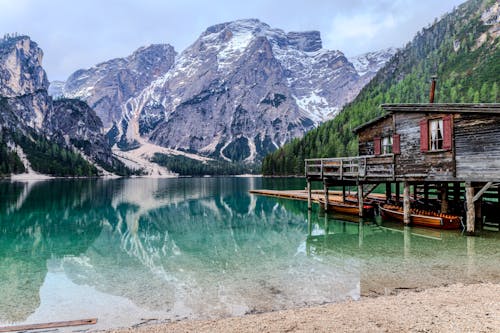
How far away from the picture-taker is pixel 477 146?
23.8 metres

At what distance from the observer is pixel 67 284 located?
1650 centimetres

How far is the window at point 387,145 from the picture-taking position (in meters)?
32.1

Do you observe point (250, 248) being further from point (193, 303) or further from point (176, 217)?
point (176, 217)

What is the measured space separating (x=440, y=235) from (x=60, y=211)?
1743 inches

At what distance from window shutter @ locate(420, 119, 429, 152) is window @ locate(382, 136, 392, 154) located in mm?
4972

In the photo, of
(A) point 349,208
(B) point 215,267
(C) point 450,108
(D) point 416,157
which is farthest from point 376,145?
(B) point 215,267

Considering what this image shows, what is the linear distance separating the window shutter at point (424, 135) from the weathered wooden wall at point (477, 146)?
203 cm

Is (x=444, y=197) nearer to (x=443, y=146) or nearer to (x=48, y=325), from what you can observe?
(x=443, y=146)

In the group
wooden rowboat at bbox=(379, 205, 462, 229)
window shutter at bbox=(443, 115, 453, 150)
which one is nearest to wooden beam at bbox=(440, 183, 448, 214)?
wooden rowboat at bbox=(379, 205, 462, 229)

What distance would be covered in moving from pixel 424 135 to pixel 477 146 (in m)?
3.58

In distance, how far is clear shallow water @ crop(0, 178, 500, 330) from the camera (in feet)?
43.3

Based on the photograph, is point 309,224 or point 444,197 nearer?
point 444,197

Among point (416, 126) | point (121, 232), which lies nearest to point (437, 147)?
point (416, 126)

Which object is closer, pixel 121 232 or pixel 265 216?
Answer: pixel 121 232
